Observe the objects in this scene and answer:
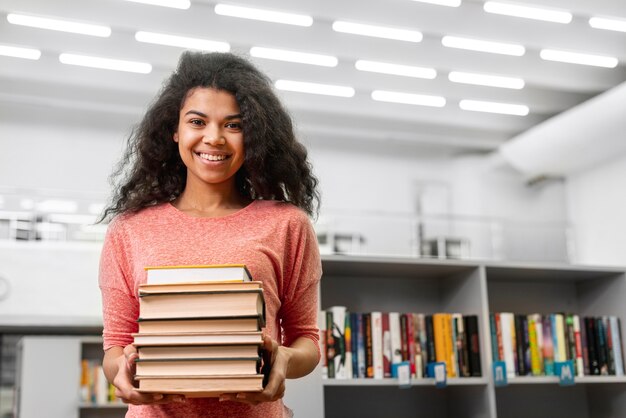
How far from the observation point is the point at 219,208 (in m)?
1.18

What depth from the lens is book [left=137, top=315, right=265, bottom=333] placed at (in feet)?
3.07

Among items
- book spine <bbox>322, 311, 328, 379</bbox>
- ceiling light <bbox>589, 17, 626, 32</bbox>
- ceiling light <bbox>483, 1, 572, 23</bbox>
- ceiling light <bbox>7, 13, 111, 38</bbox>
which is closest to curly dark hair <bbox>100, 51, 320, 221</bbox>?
book spine <bbox>322, 311, 328, 379</bbox>

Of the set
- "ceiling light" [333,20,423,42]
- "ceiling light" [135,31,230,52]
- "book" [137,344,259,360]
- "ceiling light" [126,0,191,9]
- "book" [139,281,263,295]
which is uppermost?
"ceiling light" [126,0,191,9]

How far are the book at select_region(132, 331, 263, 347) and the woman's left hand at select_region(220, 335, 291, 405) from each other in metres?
0.02

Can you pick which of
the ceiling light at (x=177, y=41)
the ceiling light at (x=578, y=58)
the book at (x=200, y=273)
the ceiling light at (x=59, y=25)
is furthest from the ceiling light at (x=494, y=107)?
the book at (x=200, y=273)

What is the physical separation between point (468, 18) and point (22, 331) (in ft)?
13.0

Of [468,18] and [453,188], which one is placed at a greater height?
[468,18]

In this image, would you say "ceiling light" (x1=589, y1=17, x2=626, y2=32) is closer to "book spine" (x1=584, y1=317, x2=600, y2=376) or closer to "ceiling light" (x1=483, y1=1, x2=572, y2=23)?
"ceiling light" (x1=483, y1=1, x2=572, y2=23)

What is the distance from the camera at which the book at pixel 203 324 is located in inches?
36.9

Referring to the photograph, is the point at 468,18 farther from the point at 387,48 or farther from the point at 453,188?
the point at 453,188

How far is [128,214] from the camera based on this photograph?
1.19 m

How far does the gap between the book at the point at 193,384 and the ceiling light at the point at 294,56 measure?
5538mm

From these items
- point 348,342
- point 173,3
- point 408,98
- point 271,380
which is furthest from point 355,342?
point 408,98

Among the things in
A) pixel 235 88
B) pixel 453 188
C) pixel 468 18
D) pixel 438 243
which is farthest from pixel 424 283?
pixel 453 188
